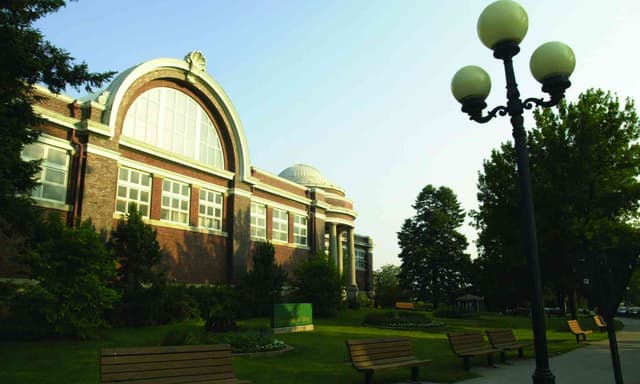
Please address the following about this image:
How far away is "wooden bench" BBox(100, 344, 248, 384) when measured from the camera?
634 cm

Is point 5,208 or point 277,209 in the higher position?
point 277,209

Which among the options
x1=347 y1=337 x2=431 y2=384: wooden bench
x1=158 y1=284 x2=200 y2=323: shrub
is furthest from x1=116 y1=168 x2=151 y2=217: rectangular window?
x1=347 y1=337 x2=431 y2=384: wooden bench

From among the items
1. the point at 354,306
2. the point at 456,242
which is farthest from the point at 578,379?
the point at 456,242

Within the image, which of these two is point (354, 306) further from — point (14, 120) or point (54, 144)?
point (14, 120)

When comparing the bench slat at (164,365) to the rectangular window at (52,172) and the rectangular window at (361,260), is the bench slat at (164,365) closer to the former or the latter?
the rectangular window at (52,172)

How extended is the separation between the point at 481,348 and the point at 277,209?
24.2 m

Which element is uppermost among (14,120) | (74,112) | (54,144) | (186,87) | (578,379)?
(186,87)

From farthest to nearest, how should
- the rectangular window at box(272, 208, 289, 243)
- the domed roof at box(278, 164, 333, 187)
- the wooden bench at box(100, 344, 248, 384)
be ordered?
the domed roof at box(278, 164, 333, 187) < the rectangular window at box(272, 208, 289, 243) < the wooden bench at box(100, 344, 248, 384)

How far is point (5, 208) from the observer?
13.0 metres

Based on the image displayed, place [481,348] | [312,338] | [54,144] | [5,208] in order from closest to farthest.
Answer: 1. [481,348]
2. [5,208]
3. [312,338]
4. [54,144]

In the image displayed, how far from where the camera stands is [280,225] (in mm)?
35438

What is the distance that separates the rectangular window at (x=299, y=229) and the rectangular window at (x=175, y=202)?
1103cm

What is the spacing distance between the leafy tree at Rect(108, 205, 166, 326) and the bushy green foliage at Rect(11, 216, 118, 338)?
10.1 feet

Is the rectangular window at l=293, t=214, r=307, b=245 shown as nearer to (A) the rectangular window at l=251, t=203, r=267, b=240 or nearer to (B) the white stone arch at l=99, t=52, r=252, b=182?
(A) the rectangular window at l=251, t=203, r=267, b=240
